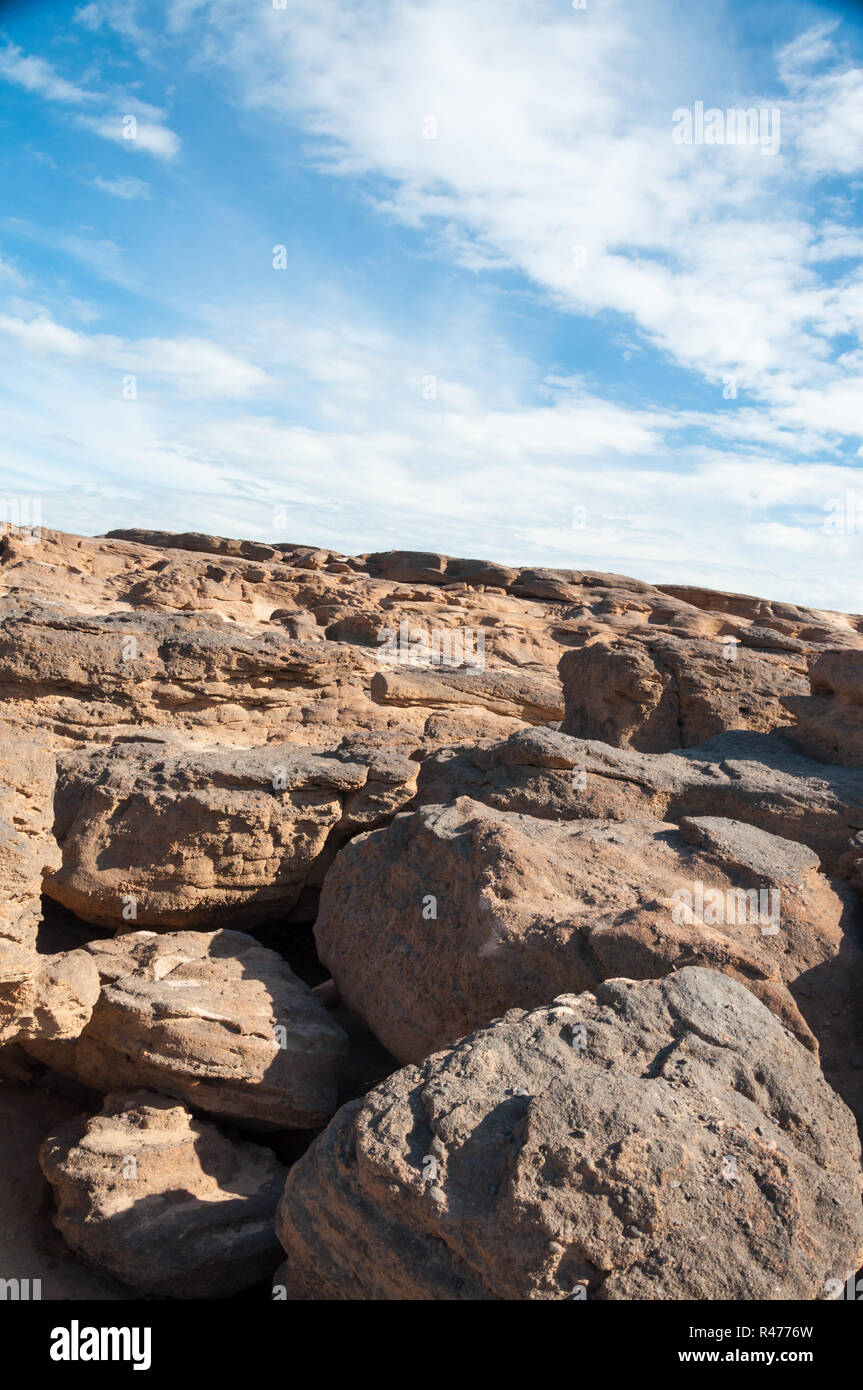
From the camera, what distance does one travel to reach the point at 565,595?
2231 cm

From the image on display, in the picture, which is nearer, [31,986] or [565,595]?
[31,986]

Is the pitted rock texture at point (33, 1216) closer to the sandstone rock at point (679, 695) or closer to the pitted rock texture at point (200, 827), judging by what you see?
the pitted rock texture at point (200, 827)

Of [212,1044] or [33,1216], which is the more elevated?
[212,1044]

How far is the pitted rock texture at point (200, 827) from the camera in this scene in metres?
5.54

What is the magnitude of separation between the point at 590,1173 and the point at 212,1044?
7.66 ft

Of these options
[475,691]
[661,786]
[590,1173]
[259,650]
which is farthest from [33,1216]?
[475,691]

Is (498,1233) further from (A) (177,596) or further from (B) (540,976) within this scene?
(A) (177,596)

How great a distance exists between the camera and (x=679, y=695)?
25.6 ft

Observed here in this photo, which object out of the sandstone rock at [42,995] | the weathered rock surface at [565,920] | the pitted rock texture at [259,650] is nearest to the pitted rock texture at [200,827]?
the weathered rock surface at [565,920]

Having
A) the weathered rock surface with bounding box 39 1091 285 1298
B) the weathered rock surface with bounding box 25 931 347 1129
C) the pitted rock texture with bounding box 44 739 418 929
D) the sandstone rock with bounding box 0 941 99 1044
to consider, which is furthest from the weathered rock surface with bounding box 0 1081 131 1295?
the pitted rock texture with bounding box 44 739 418 929

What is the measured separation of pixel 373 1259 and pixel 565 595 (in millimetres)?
20189

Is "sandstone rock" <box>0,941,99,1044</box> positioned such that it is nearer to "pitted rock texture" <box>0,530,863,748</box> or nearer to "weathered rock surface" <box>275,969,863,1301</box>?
"weathered rock surface" <box>275,969,863,1301</box>

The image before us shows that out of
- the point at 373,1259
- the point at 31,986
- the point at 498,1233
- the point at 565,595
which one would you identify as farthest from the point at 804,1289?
the point at 565,595

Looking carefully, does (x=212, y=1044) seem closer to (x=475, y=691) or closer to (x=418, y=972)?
(x=418, y=972)
